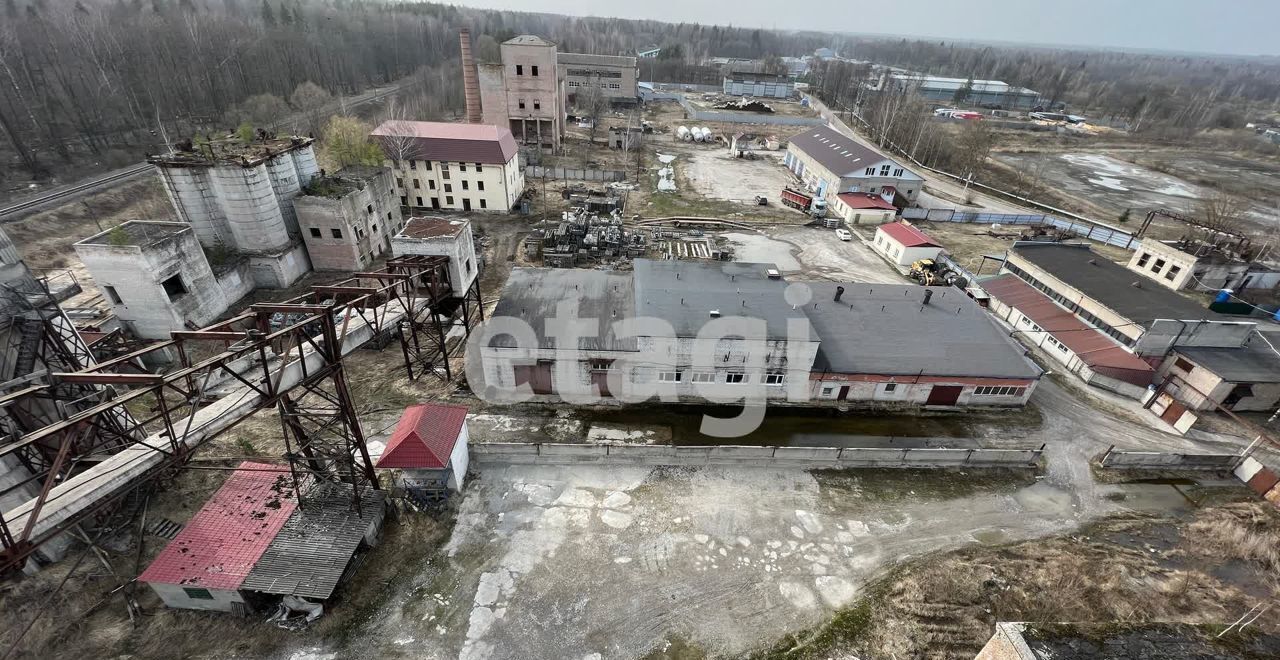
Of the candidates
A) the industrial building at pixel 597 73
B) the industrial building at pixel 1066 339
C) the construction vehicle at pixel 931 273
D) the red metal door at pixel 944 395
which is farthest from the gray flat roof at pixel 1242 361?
the industrial building at pixel 597 73

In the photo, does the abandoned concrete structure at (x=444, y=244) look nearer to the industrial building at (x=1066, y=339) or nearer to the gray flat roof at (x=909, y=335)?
the gray flat roof at (x=909, y=335)

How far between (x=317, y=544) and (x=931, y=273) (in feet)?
136

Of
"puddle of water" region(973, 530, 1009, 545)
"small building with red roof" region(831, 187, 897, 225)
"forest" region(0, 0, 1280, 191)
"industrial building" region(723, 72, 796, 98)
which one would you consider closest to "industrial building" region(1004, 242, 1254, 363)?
"small building with red roof" region(831, 187, 897, 225)

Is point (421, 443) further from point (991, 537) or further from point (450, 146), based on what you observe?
point (450, 146)

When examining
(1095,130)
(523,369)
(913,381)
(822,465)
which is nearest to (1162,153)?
(1095,130)

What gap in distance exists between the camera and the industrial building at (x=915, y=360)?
83.6 feet

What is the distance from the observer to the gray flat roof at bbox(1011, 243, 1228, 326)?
29078 millimetres

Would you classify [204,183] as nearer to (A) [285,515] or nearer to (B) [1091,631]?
(A) [285,515]

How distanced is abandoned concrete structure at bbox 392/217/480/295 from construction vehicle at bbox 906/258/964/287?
108ft

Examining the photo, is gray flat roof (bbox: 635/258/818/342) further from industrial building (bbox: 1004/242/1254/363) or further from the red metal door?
industrial building (bbox: 1004/242/1254/363)

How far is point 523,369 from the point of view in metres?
24.7

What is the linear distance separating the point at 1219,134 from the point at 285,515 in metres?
171

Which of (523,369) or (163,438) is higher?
(163,438)

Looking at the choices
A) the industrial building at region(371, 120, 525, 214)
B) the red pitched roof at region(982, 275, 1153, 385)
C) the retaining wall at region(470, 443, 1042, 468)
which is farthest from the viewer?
the industrial building at region(371, 120, 525, 214)
